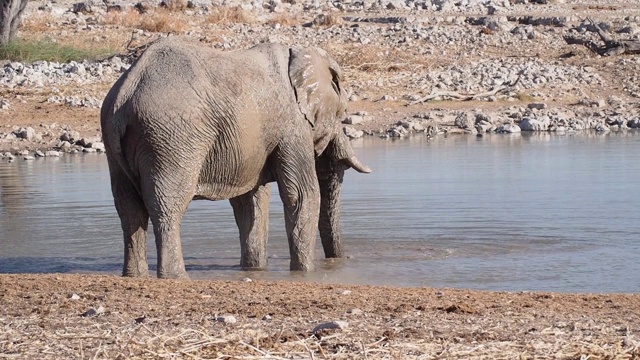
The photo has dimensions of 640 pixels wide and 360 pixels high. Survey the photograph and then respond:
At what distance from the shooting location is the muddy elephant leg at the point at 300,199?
32.0 feet

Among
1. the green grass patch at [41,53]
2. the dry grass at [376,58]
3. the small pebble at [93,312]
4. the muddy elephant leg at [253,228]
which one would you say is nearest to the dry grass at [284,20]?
the dry grass at [376,58]

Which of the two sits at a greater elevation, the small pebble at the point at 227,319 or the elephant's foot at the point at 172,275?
the small pebble at the point at 227,319

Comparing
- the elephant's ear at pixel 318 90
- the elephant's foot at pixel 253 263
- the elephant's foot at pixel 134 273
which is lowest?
the elephant's foot at pixel 253 263

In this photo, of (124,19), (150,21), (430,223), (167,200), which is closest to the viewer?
(167,200)

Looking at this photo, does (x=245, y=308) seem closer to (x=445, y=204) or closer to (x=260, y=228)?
(x=260, y=228)

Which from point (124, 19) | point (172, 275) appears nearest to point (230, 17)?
point (124, 19)

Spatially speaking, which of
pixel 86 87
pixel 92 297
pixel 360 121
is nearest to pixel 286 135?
pixel 92 297

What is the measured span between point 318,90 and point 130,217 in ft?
6.10

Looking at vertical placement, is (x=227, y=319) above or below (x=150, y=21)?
below

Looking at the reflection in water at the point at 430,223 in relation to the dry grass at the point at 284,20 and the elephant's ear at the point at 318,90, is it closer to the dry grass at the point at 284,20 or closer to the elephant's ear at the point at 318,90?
the elephant's ear at the point at 318,90

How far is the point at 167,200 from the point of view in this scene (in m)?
8.98

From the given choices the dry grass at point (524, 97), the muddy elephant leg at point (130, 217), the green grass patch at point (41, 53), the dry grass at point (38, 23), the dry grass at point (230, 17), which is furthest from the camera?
the dry grass at point (230, 17)

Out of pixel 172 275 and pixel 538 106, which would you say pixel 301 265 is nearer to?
pixel 172 275

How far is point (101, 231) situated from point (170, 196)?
3.64 metres
